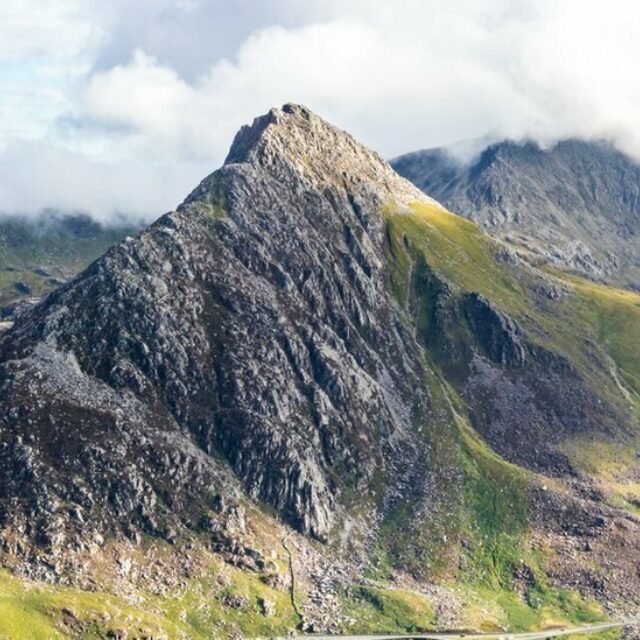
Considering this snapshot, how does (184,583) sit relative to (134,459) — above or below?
below

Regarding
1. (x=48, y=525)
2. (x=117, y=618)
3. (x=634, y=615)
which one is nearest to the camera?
(x=117, y=618)

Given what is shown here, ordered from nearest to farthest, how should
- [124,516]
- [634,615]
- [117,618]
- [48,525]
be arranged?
[117,618] < [48,525] < [124,516] < [634,615]

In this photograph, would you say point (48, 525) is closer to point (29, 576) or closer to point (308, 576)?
point (29, 576)

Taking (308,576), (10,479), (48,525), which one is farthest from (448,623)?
(10,479)

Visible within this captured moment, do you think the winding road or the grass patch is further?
the grass patch

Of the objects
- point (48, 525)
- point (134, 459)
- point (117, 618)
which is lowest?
point (117, 618)

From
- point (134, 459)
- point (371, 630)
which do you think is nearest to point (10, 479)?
point (134, 459)

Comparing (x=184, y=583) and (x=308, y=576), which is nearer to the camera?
(x=184, y=583)

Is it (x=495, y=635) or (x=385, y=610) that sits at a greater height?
(x=385, y=610)

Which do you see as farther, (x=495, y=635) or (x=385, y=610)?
(x=385, y=610)

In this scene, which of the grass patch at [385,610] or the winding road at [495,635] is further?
the grass patch at [385,610]
